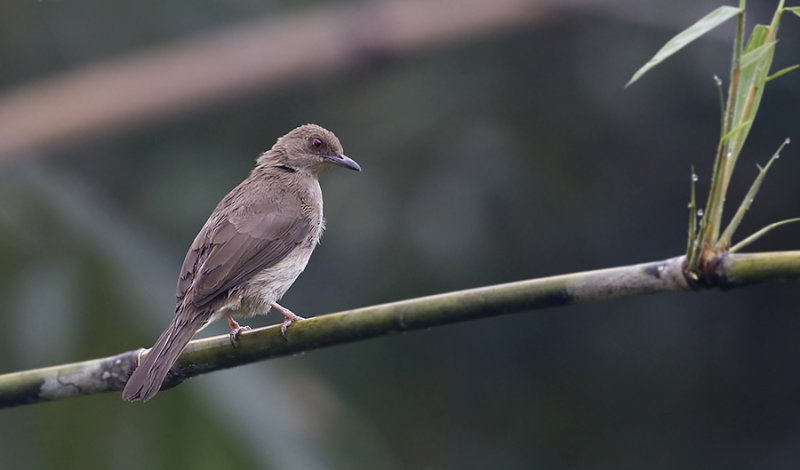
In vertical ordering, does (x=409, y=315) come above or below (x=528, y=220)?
above

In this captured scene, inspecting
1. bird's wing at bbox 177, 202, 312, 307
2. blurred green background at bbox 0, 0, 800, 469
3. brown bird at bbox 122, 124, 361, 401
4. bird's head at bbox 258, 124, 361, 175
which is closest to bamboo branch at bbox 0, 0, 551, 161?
blurred green background at bbox 0, 0, 800, 469

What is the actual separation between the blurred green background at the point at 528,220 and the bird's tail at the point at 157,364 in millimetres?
4495

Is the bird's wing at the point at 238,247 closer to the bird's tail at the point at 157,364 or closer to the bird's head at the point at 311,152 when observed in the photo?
the bird's tail at the point at 157,364

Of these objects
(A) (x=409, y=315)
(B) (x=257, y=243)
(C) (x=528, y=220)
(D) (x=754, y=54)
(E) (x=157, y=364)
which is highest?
(D) (x=754, y=54)

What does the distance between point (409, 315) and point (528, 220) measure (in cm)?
675

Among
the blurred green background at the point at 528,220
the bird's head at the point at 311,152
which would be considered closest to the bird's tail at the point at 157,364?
the bird's head at the point at 311,152

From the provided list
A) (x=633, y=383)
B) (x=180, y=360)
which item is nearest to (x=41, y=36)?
(x=633, y=383)

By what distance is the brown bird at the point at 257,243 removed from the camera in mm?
4245

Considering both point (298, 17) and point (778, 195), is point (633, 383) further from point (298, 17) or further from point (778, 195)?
point (298, 17)

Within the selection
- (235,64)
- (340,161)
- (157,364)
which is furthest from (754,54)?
(235,64)

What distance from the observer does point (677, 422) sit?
934cm

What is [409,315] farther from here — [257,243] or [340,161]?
[340,161]

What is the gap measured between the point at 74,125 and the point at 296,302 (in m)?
2.66

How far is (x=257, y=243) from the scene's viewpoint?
4664 mm
